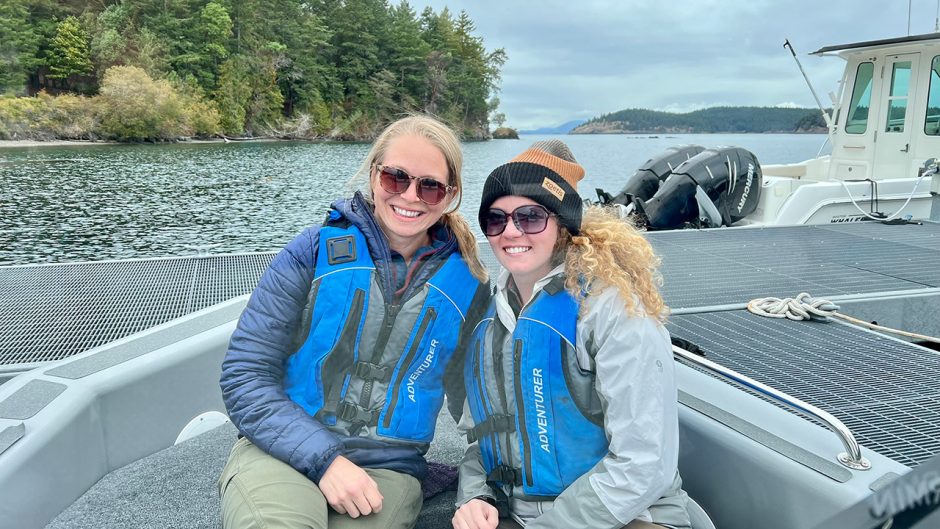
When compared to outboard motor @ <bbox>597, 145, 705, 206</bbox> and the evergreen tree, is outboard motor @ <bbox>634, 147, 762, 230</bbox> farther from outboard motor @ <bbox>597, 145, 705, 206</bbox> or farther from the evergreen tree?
the evergreen tree

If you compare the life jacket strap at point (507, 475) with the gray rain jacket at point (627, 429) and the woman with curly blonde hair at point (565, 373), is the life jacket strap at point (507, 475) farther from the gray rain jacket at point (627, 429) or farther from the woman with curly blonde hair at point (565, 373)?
the gray rain jacket at point (627, 429)

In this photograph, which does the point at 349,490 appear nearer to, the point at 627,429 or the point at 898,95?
the point at 627,429

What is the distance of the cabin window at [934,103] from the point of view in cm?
727

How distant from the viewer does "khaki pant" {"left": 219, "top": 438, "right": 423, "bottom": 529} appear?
1.46m

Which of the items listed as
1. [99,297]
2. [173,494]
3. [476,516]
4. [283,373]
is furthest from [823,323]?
[99,297]

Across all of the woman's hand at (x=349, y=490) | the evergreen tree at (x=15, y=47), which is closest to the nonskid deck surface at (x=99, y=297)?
the woman's hand at (x=349, y=490)

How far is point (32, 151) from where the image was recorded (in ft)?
105

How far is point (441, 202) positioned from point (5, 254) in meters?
13.9

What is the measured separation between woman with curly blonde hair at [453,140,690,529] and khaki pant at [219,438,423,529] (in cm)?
15

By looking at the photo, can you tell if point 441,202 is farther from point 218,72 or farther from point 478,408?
point 218,72

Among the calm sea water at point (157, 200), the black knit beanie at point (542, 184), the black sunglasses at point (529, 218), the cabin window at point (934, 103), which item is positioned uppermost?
the cabin window at point (934, 103)

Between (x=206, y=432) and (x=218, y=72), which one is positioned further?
(x=218, y=72)

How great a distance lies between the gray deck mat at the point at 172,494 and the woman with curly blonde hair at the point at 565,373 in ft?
1.41

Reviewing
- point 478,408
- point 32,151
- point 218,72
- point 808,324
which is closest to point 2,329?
point 478,408
